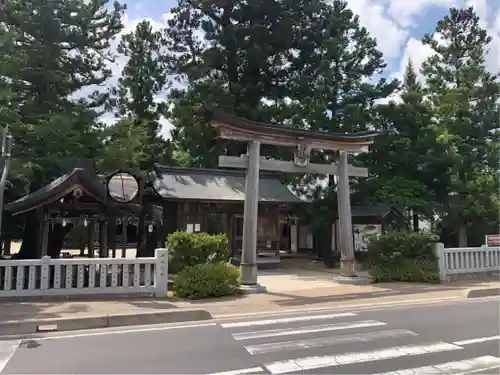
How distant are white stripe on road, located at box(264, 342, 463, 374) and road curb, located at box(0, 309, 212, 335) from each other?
317 cm

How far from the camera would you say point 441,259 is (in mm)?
13461

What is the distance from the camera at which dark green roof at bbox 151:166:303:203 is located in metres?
18.4

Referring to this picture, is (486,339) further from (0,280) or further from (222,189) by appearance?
(222,189)

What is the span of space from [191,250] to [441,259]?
297 inches

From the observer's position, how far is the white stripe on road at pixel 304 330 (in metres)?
7.03

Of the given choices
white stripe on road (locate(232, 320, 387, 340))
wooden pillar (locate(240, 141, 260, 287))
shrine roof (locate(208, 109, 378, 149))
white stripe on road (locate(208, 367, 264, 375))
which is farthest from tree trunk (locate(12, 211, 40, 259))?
white stripe on road (locate(208, 367, 264, 375))

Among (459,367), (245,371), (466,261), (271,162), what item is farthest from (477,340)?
(466,261)

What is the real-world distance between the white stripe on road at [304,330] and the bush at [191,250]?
168 inches

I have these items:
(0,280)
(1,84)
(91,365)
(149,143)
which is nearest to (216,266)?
(0,280)

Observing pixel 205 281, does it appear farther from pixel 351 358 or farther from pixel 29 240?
pixel 29 240

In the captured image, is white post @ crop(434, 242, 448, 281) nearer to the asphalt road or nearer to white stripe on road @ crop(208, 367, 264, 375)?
the asphalt road

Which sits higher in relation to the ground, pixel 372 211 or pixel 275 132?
pixel 275 132

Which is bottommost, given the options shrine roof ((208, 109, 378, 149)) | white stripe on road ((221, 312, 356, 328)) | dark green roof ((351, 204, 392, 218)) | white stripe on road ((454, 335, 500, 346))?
white stripe on road ((221, 312, 356, 328))

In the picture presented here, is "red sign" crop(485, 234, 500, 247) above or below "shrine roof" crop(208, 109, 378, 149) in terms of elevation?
below
